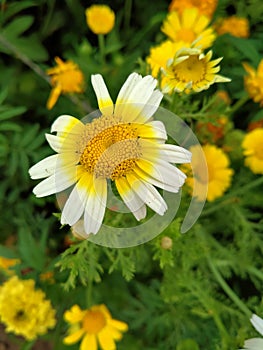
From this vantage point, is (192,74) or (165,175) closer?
(165,175)

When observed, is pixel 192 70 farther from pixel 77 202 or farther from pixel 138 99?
pixel 77 202

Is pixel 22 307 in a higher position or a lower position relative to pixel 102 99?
lower

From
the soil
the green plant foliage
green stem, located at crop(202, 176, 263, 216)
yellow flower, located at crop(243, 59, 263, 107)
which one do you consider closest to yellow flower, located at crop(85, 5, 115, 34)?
the green plant foliage

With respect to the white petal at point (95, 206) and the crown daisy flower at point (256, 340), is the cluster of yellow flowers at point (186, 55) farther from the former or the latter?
the crown daisy flower at point (256, 340)

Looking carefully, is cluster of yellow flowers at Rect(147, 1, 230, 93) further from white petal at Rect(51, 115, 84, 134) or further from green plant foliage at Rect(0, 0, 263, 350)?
white petal at Rect(51, 115, 84, 134)

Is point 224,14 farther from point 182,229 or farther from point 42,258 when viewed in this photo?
point 42,258

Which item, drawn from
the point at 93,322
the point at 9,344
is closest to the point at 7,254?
the point at 93,322
